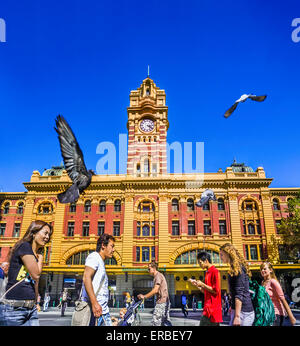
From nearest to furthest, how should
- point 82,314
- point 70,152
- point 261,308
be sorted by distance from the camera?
1. point 82,314
2. point 261,308
3. point 70,152

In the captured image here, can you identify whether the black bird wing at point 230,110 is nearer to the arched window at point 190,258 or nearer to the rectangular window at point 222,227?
the arched window at point 190,258

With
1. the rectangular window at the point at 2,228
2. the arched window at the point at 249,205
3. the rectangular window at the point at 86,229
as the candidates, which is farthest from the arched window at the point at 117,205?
the arched window at the point at 249,205

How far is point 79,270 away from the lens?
2952 centimetres

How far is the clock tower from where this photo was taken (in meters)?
35.6

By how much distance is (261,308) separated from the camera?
4645 mm

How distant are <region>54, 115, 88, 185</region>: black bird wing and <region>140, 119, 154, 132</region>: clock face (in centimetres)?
3067

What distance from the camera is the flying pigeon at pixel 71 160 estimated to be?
6406 mm

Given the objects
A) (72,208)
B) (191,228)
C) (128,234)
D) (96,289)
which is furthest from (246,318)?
(72,208)

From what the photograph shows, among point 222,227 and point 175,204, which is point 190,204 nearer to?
point 175,204

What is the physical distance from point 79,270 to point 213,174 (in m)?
18.8

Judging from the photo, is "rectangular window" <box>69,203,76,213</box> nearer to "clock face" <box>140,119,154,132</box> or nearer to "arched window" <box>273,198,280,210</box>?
"clock face" <box>140,119,154,132</box>

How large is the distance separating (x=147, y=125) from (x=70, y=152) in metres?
31.8
